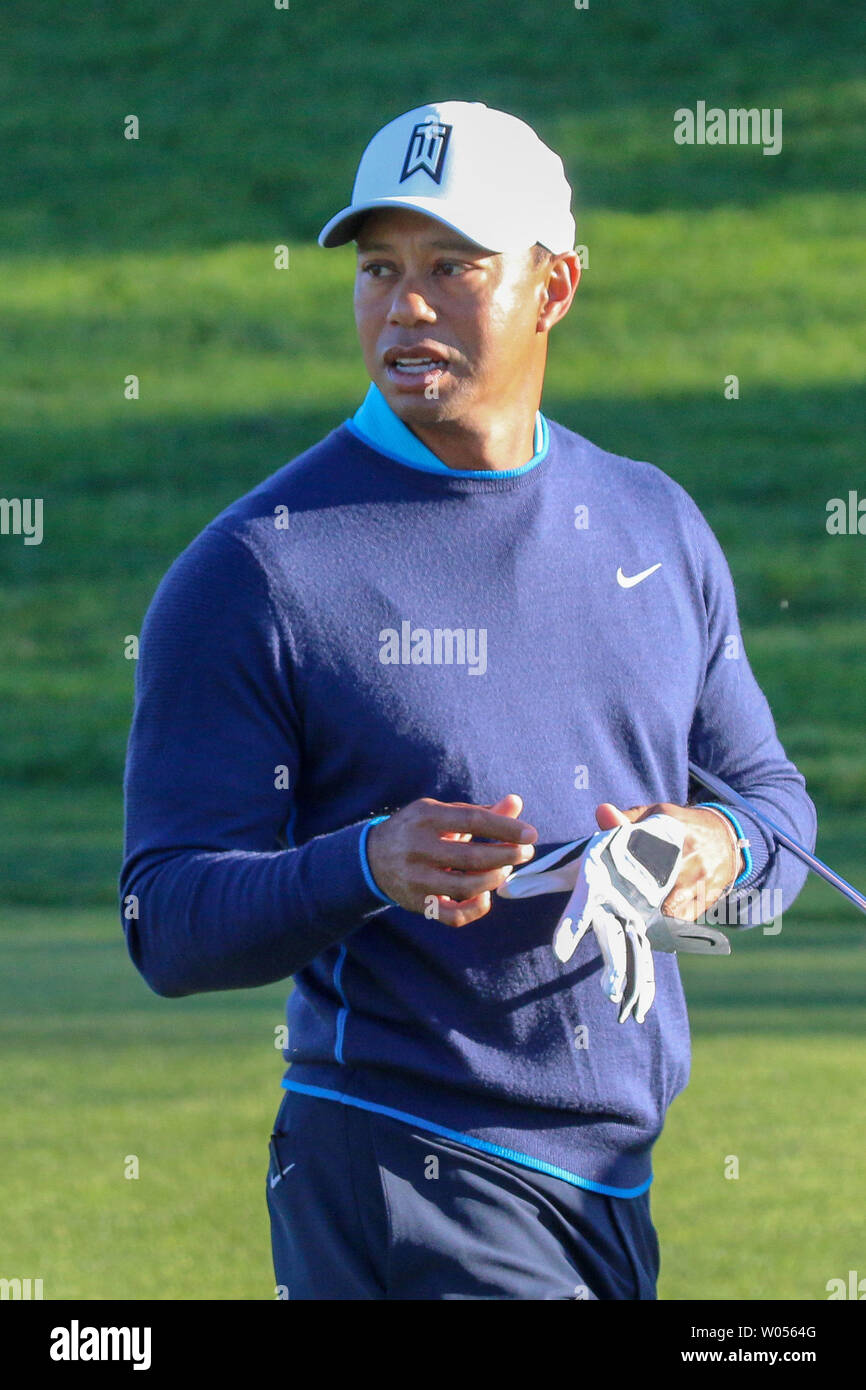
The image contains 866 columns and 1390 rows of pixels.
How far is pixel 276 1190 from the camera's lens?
9.36ft

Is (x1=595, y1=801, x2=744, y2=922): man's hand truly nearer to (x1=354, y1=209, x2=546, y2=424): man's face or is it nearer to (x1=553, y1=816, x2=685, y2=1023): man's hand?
(x1=553, y1=816, x2=685, y2=1023): man's hand

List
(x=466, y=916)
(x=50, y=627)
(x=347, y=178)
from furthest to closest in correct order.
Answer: (x=347, y=178), (x=50, y=627), (x=466, y=916)

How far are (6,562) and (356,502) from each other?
22373mm

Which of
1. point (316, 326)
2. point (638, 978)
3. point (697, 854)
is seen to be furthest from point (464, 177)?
point (316, 326)

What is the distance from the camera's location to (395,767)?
8.96 ft

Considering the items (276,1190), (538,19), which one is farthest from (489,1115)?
(538,19)

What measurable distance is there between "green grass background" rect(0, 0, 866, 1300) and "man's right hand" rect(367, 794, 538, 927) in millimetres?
6166

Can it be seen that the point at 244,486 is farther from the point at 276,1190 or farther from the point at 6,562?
the point at 276,1190

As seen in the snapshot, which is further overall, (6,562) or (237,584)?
(6,562)

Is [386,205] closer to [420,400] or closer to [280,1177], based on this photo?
[420,400]

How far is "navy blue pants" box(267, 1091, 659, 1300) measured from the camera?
8.94ft

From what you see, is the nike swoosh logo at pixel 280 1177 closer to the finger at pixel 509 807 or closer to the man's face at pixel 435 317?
the finger at pixel 509 807
